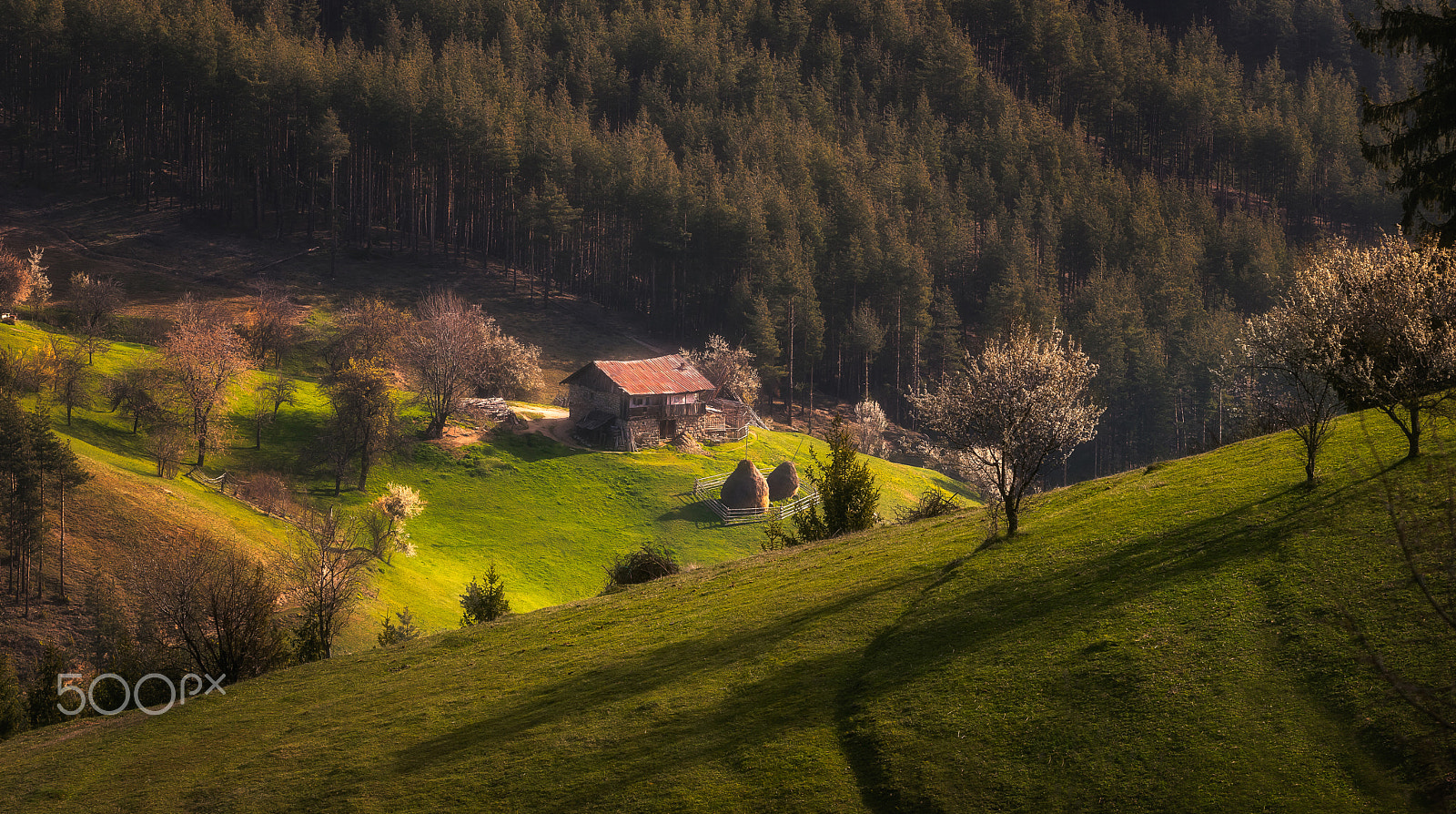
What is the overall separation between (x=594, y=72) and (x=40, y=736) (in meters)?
174

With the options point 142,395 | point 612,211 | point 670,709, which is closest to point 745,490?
point 142,395

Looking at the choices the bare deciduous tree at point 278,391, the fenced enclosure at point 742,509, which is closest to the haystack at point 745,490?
the fenced enclosure at point 742,509

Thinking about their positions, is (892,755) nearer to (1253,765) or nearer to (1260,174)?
(1253,765)

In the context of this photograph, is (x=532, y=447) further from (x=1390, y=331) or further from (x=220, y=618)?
(x=1390, y=331)

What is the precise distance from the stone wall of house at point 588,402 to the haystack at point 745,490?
14748mm

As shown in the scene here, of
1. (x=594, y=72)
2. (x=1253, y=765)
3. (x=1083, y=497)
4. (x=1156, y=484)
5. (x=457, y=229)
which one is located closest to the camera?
(x=1253, y=765)

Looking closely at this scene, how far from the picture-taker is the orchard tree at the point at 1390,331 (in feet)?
74.2

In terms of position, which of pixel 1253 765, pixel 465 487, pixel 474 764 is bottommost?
pixel 465 487

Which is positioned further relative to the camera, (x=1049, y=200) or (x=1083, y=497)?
(x=1049, y=200)

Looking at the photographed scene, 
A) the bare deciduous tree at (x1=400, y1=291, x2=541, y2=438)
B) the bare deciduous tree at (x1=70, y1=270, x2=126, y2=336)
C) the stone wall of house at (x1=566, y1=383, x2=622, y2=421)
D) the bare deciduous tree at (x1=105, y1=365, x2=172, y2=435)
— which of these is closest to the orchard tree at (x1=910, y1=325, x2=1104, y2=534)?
the stone wall of house at (x1=566, y1=383, x2=622, y2=421)

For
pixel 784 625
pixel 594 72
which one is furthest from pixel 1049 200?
pixel 784 625

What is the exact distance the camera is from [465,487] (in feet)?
257

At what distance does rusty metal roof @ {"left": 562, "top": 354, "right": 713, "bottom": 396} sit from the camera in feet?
297

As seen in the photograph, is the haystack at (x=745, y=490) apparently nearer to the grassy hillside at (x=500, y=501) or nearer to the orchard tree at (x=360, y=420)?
the grassy hillside at (x=500, y=501)
